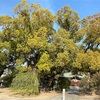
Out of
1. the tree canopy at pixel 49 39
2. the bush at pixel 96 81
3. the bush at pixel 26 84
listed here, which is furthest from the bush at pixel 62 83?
the bush at pixel 26 84

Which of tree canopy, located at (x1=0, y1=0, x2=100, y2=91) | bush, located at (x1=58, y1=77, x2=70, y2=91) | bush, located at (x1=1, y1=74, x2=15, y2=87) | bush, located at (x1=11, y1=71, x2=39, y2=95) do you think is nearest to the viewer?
bush, located at (x1=11, y1=71, x2=39, y2=95)

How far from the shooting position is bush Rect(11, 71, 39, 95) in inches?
856

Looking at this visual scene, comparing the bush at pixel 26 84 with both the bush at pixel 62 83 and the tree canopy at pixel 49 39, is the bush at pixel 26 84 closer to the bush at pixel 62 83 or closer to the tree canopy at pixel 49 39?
the tree canopy at pixel 49 39

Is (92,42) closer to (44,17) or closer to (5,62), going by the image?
(44,17)

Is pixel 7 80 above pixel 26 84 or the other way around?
above

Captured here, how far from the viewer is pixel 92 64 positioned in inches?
822

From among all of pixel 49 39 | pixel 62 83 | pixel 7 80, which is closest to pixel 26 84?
pixel 49 39

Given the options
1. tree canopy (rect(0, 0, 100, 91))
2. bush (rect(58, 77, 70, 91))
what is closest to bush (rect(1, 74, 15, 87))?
tree canopy (rect(0, 0, 100, 91))

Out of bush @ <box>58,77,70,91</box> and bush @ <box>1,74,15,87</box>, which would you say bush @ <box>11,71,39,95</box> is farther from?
bush @ <box>1,74,15,87</box>

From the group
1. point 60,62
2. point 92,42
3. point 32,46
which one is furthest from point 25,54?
point 92,42

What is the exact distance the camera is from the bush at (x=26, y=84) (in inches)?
856

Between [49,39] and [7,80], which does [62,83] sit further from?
[7,80]

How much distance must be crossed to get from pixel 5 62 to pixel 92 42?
11.2 m

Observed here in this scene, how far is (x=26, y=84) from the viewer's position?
21.8m
